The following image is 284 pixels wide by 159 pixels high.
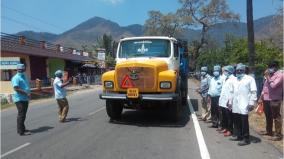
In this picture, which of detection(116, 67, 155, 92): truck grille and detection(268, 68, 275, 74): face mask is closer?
detection(268, 68, 275, 74): face mask

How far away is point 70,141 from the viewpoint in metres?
10.2

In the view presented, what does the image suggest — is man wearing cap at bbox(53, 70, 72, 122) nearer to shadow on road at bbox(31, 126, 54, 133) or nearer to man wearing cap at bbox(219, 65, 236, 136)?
shadow on road at bbox(31, 126, 54, 133)

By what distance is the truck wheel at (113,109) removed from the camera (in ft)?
44.4

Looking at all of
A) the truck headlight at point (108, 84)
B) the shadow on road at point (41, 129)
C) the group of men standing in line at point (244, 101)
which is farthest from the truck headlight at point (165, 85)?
the shadow on road at point (41, 129)

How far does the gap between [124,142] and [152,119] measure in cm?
416

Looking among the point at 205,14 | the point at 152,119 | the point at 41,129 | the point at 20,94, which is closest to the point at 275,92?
the point at 152,119

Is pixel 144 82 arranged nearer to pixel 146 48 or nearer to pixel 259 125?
pixel 146 48

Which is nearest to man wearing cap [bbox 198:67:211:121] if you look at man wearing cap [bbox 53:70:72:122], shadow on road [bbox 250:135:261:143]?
shadow on road [bbox 250:135:261:143]

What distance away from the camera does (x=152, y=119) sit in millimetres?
14023

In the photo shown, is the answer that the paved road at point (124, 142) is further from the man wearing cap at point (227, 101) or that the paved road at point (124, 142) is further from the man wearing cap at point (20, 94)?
the man wearing cap at point (20, 94)

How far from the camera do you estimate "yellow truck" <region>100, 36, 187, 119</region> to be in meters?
12.5

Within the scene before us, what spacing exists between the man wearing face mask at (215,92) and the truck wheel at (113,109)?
10.5 feet

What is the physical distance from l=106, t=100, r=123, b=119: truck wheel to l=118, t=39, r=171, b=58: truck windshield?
1.66 meters

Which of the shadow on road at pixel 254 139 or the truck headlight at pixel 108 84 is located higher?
the truck headlight at pixel 108 84
